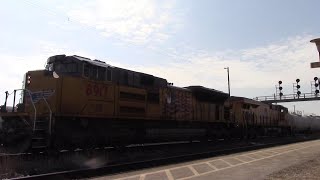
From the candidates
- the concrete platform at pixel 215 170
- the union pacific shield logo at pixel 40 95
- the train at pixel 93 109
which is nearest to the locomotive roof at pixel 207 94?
the train at pixel 93 109

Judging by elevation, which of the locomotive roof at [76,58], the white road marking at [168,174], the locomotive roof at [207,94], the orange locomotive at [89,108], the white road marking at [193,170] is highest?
the locomotive roof at [76,58]

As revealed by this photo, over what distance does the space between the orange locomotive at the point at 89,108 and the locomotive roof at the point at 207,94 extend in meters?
2.27

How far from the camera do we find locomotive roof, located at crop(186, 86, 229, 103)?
24188 mm

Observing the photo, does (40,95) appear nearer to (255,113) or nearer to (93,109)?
(93,109)

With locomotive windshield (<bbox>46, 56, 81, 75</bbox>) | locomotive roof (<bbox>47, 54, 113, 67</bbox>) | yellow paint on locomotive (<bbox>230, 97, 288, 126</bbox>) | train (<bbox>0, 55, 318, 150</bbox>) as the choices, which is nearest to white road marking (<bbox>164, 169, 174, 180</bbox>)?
train (<bbox>0, 55, 318, 150</bbox>)

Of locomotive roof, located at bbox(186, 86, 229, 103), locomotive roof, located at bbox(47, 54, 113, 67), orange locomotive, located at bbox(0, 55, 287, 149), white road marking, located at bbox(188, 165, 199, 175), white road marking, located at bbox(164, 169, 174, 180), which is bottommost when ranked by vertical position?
white road marking, located at bbox(164, 169, 174, 180)

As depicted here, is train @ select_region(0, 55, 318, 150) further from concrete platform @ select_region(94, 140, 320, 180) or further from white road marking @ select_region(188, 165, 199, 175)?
white road marking @ select_region(188, 165, 199, 175)

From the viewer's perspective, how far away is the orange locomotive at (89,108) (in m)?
13.9

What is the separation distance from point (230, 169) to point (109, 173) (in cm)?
415

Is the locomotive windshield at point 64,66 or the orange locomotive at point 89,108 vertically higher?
the locomotive windshield at point 64,66

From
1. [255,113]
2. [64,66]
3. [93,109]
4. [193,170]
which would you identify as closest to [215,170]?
[193,170]

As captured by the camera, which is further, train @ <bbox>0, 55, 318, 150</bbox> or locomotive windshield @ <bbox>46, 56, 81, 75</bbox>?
locomotive windshield @ <bbox>46, 56, 81, 75</bbox>

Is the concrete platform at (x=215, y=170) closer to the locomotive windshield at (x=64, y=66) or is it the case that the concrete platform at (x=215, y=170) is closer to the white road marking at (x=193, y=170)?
the white road marking at (x=193, y=170)

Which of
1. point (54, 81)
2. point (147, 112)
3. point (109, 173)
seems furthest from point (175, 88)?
point (109, 173)
